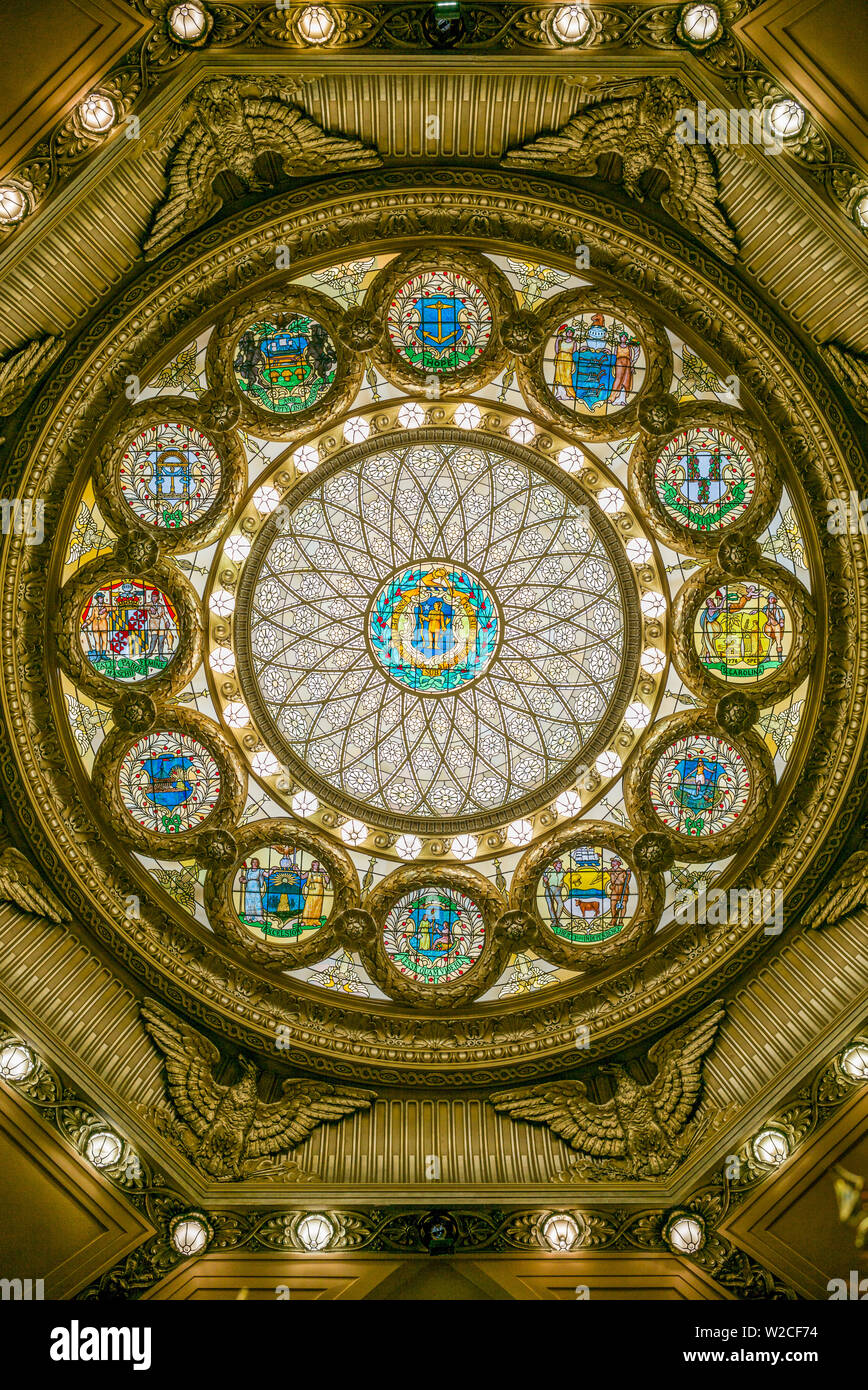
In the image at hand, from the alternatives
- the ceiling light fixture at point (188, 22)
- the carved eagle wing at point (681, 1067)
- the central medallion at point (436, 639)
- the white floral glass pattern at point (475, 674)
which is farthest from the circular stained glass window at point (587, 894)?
the ceiling light fixture at point (188, 22)

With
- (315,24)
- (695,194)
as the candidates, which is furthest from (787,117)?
(315,24)

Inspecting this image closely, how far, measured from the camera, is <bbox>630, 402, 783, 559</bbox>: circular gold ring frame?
18.4 meters

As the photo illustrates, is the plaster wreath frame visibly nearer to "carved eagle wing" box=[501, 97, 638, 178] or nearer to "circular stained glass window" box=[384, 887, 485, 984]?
"carved eagle wing" box=[501, 97, 638, 178]

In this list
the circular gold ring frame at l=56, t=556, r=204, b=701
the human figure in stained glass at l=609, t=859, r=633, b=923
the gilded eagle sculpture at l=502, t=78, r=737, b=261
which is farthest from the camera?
the human figure in stained glass at l=609, t=859, r=633, b=923

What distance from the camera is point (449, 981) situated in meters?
19.3

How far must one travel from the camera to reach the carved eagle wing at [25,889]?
56.1 feet

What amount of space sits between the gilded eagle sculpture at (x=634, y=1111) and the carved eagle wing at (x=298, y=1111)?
184 centimetres

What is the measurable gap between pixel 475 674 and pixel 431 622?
1.00 m

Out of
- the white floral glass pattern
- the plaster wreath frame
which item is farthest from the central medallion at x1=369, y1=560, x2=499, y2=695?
the plaster wreath frame

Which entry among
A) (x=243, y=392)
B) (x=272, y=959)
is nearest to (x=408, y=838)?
(x=272, y=959)

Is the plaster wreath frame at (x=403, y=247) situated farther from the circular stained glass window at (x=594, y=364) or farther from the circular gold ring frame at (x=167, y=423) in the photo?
the circular stained glass window at (x=594, y=364)

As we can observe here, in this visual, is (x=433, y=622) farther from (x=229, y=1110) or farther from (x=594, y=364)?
(x=229, y=1110)

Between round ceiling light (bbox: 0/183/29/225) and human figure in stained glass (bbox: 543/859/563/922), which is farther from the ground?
round ceiling light (bbox: 0/183/29/225)

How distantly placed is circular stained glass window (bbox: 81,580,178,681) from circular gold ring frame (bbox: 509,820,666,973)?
568cm
